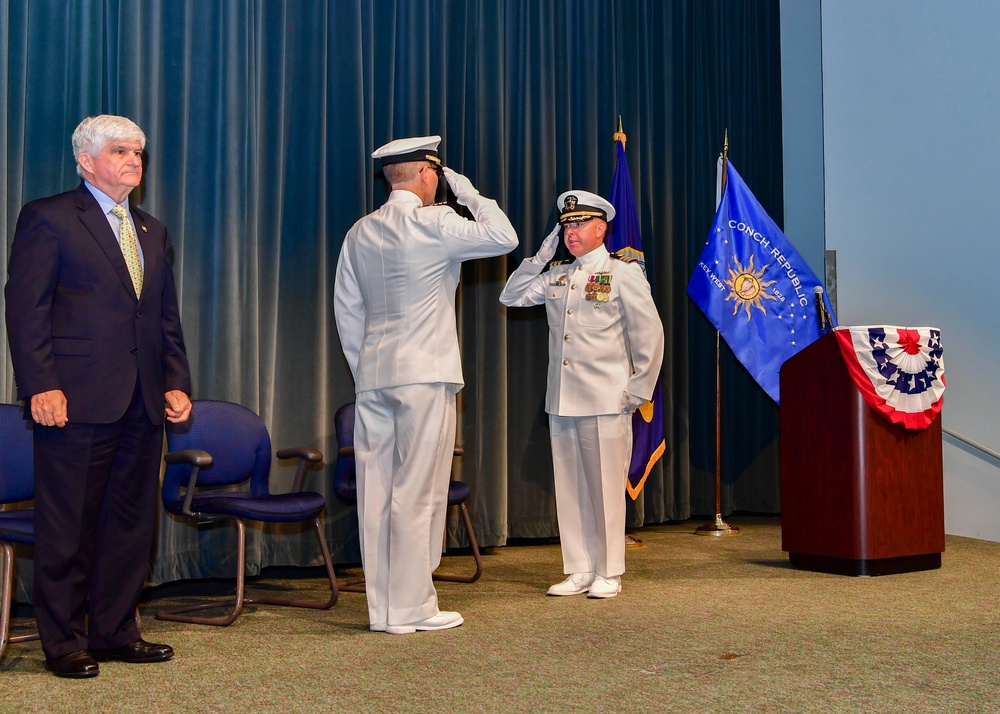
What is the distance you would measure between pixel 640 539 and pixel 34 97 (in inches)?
155

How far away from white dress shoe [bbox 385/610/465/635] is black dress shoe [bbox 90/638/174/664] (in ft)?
2.47

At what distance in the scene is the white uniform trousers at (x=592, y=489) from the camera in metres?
4.03

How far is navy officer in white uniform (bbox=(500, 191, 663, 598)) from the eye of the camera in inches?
159

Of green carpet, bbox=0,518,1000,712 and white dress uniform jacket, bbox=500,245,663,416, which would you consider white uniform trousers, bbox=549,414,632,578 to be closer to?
white dress uniform jacket, bbox=500,245,663,416

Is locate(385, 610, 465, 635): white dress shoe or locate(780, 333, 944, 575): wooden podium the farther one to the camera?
locate(780, 333, 944, 575): wooden podium

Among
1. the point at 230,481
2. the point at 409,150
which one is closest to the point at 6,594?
the point at 230,481

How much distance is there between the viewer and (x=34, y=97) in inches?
157

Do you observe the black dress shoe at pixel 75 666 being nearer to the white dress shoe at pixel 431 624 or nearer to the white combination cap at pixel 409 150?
the white dress shoe at pixel 431 624

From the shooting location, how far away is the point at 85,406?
2742 millimetres

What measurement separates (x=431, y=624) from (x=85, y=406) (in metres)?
1.38

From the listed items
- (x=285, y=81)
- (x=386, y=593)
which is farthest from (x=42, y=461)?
(x=285, y=81)

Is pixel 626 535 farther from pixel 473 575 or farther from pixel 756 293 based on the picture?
pixel 756 293

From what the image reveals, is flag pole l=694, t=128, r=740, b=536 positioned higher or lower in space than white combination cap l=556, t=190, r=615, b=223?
lower

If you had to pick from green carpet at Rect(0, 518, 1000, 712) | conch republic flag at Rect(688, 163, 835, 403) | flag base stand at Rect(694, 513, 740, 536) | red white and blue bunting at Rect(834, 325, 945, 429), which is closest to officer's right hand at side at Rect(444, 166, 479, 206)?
green carpet at Rect(0, 518, 1000, 712)
